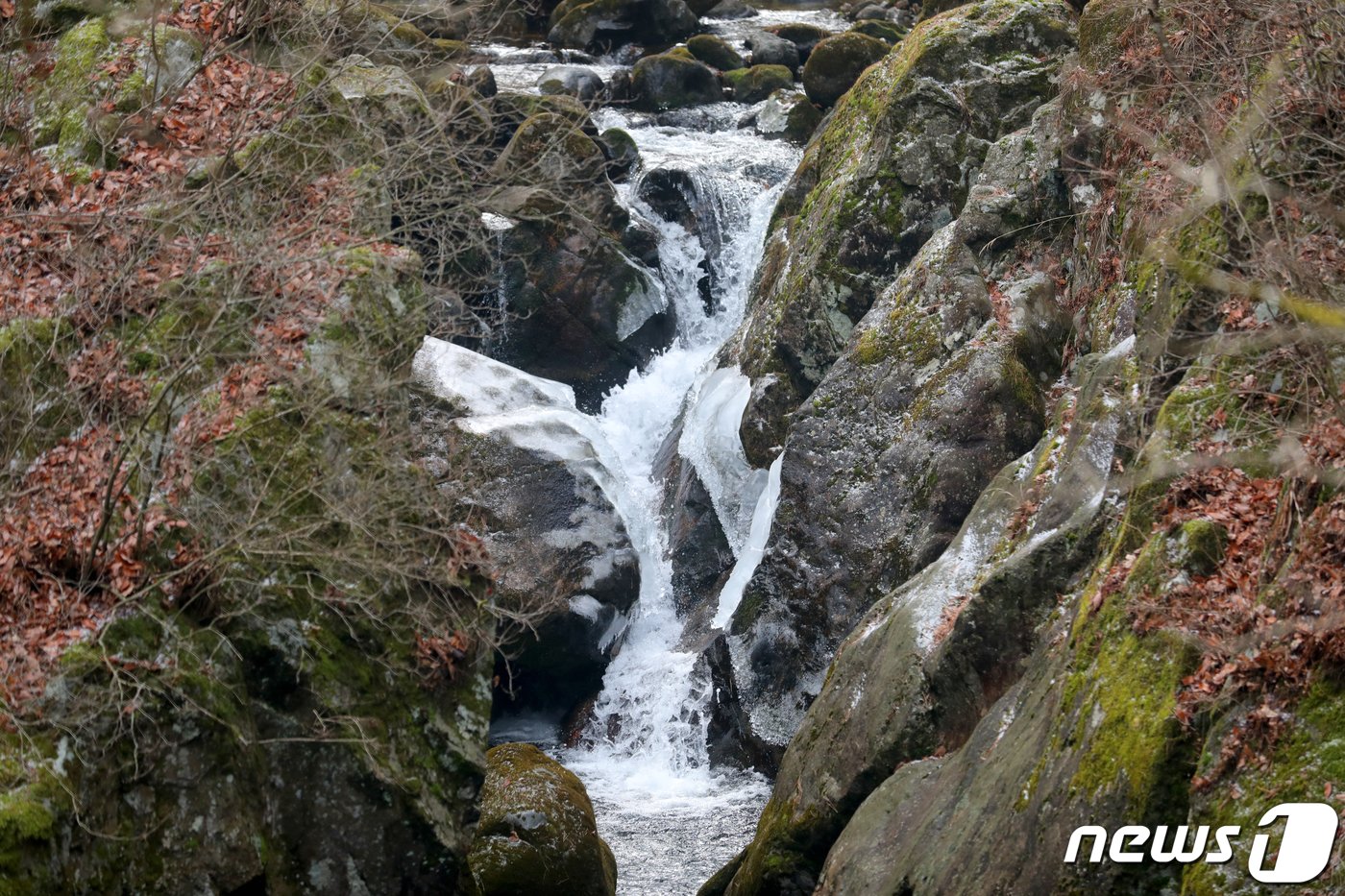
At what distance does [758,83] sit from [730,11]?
7.50 m

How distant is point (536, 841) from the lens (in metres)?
10.1

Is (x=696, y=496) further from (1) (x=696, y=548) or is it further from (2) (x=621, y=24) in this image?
(2) (x=621, y=24)

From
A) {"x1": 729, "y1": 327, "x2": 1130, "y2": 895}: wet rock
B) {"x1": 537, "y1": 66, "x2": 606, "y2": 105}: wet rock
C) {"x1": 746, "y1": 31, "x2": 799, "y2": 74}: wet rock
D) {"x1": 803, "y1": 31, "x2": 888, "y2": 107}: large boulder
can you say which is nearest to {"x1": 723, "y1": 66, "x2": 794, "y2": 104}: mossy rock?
{"x1": 746, "y1": 31, "x2": 799, "y2": 74}: wet rock

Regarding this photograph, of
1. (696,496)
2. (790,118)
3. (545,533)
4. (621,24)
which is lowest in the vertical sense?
(696,496)

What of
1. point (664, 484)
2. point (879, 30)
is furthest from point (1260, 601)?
point (879, 30)

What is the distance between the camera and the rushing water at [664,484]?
490 inches

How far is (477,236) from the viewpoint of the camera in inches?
383

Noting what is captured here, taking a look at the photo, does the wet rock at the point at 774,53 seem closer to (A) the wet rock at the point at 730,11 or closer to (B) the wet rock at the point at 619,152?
(A) the wet rock at the point at 730,11

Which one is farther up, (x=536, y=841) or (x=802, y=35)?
(x=802, y=35)

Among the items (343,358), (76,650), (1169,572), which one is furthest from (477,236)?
(1169,572)

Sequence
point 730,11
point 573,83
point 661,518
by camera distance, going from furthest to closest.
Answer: point 730,11, point 573,83, point 661,518

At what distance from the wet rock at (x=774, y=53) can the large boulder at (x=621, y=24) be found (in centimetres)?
223

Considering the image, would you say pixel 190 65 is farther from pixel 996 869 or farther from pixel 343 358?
pixel 996 869

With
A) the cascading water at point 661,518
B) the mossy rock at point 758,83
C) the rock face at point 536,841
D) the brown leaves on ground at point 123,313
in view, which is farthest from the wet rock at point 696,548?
the mossy rock at point 758,83
